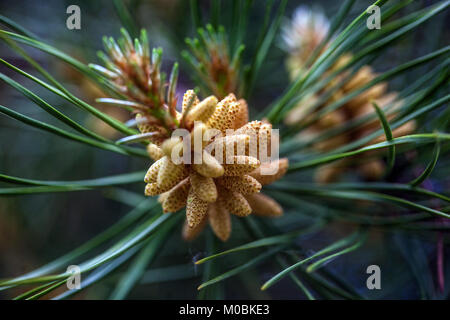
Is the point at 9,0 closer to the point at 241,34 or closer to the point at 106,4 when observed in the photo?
the point at 106,4

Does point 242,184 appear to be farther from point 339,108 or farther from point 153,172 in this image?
point 339,108

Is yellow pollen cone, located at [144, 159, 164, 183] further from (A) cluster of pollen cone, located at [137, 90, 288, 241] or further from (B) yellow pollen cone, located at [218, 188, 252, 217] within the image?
(B) yellow pollen cone, located at [218, 188, 252, 217]

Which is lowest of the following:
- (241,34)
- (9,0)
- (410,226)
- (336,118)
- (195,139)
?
(410,226)

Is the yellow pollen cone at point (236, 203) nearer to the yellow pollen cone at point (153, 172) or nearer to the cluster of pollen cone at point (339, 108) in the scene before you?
the yellow pollen cone at point (153, 172)

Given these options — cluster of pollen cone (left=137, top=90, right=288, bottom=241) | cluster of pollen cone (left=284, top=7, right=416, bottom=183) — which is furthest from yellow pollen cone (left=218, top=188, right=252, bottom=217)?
cluster of pollen cone (left=284, top=7, right=416, bottom=183)

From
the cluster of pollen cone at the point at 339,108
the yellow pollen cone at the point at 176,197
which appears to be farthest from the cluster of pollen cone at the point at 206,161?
the cluster of pollen cone at the point at 339,108

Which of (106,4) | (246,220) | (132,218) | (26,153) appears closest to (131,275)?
(132,218)
